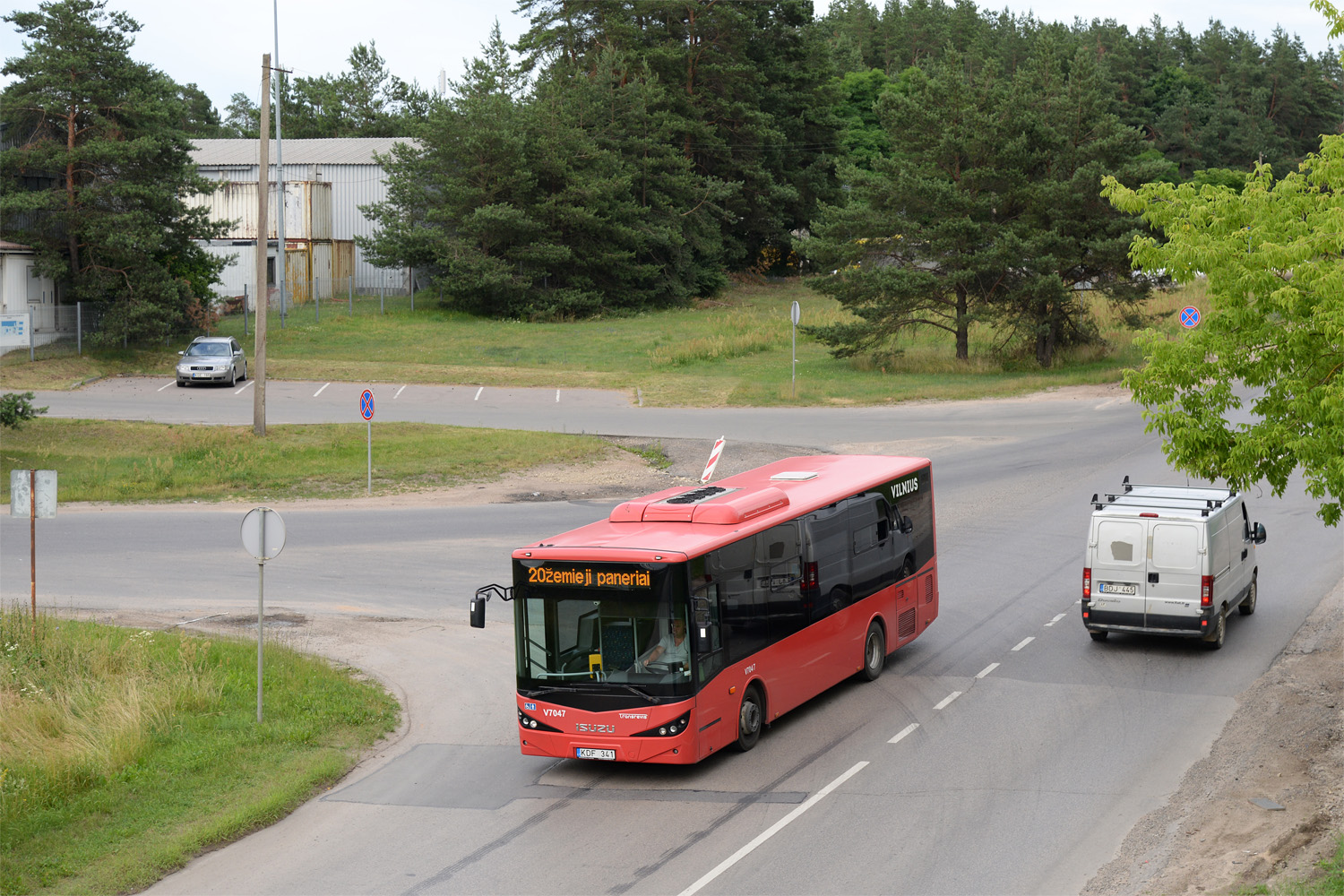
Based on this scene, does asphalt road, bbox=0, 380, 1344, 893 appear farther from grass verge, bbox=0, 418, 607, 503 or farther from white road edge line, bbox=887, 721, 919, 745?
grass verge, bbox=0, 418, 607, 503

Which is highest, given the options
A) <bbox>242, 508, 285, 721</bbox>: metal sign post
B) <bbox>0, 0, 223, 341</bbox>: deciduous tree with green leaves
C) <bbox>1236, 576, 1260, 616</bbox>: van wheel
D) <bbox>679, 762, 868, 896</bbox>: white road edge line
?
<bbox>0, 0, 223, 341</bbox>: deciduous tree with green leaves

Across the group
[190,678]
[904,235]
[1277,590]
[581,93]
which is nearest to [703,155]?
[581,93]

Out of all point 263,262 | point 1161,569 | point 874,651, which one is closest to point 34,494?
point 874,651

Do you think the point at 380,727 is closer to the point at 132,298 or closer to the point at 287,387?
the point at 287,387

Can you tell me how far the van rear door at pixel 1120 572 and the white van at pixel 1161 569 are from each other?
1 cm

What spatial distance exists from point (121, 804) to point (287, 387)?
34.1m

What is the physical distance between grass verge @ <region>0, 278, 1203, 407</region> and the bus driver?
95.4 ft

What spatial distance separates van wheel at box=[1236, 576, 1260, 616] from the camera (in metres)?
18.1

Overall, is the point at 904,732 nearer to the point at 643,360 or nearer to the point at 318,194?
the point at 643,360

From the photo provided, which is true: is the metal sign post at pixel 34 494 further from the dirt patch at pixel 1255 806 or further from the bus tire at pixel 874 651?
the dirt patch at pixel 1255 806

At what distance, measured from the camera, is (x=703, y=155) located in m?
76.9

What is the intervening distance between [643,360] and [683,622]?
39.4m

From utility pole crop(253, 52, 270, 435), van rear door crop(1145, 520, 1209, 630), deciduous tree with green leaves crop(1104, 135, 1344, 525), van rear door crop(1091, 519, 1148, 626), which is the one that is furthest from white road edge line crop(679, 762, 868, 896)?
utility pole crop(253, 52, 270, 435)

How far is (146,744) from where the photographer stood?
12250mm
